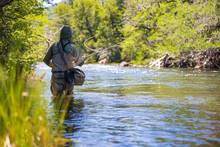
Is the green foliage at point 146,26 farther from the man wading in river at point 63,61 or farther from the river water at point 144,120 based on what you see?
the man wading in river at point 63,61

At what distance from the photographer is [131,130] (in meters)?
8.19

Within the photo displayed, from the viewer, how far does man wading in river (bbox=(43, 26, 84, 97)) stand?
1143 cm

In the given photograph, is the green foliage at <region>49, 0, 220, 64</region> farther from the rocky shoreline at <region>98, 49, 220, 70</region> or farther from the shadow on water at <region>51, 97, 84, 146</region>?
the shadow on water at <region>51, 97, 84, 146</region>

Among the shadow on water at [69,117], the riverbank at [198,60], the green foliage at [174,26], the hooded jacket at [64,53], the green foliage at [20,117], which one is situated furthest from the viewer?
the riverbank at [198,60]

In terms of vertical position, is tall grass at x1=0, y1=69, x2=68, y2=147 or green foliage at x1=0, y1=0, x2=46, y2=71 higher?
green foliage at x1=0, y1=0, x2=46, y2=71

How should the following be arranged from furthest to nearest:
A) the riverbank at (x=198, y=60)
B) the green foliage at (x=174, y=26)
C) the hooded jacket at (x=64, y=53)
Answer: the riverbank at (x=198, y=60) → the green foliage at (x=174, y=26) → the hooded jacket at (x=64, y=53)

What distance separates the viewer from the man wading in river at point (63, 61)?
37.5ft

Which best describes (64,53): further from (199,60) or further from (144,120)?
(199,60)

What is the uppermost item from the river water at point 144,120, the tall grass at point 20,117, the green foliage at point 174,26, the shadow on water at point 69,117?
the green foliage at point 174,26

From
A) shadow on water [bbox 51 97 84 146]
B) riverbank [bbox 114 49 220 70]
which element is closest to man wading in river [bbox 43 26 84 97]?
shadow on water [bbox 51 97 84 146]

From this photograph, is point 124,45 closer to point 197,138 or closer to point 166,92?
point 166,92

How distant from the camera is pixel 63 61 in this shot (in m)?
11.5

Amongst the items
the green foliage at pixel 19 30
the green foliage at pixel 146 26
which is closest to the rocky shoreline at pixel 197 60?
the green foliage at pixel 146 26

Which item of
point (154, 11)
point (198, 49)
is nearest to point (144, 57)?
point (154, 11)
